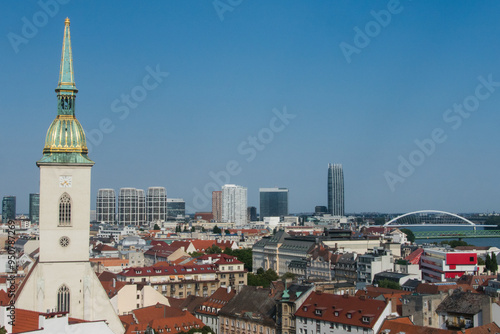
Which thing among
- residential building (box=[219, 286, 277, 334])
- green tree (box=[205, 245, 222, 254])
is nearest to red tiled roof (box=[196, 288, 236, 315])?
residential building (box=[219, 286, 277, 334])

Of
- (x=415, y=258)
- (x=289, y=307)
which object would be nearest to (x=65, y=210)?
(x=289, y=307)

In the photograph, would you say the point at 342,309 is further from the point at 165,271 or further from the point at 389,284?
the point at 165,271

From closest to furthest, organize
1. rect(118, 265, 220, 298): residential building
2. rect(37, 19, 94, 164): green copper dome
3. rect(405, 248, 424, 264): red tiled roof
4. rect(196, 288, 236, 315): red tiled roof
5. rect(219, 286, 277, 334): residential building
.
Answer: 1. rect(37, 19, 94, 164): green copper dome
2. rect(219, 286, 277, 334): residential building
3. rect(196, 288, 236, 315): red tiled roof
4. rect(118, 265, 220, 298): residential building
5. rect(405, 248, 424, 264): red tiled roof

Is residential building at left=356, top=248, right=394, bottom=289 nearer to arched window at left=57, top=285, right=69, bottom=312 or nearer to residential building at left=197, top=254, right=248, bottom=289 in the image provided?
residential building at left=197, top=254, right=248, bottom=289

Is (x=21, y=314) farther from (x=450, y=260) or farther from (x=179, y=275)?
(x=450, y=260)

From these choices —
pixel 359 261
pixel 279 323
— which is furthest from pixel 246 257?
pixel 279 323

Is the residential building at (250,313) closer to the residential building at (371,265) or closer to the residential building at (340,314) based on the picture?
the residential building at (340,314)

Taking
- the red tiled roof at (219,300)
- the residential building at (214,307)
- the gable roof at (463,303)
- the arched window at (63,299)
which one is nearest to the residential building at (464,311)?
the gable roof at (463,303)
